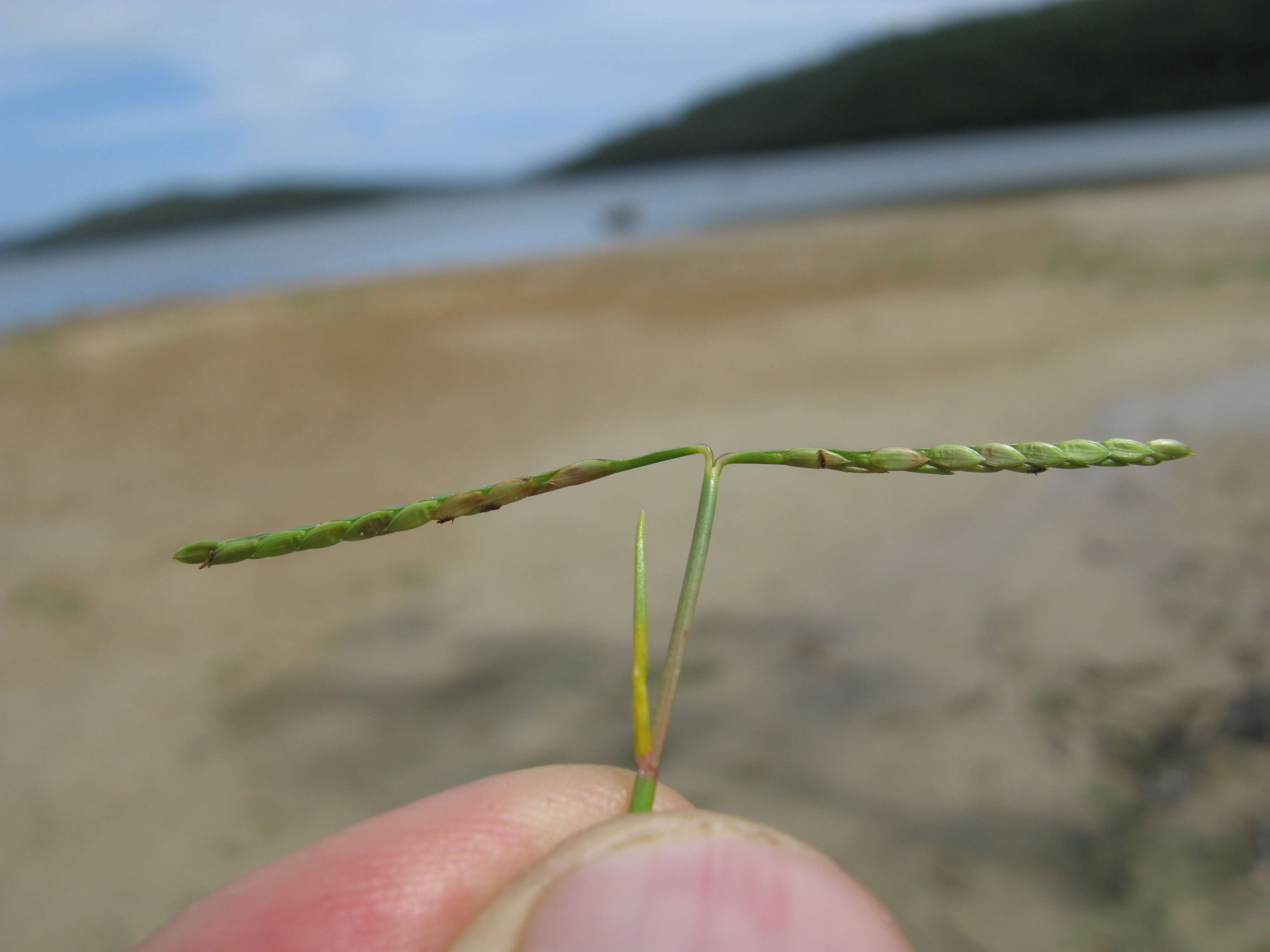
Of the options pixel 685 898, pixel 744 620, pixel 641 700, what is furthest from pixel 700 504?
pixel 744 620

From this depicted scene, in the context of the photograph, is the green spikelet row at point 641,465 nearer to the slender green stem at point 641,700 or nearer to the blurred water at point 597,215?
the slender green stem at point 641,700

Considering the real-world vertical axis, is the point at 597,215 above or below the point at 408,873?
above

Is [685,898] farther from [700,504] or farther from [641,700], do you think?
[700,504]

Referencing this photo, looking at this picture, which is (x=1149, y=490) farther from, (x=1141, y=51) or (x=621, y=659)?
(x=1141, y=51)

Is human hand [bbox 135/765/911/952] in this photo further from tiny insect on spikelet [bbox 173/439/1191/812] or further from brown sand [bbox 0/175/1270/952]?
brown sand [bbox 0/175/1270/952]

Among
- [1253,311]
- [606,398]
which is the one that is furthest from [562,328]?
[1253,311]

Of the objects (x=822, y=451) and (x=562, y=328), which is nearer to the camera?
(x=822, y=451)
